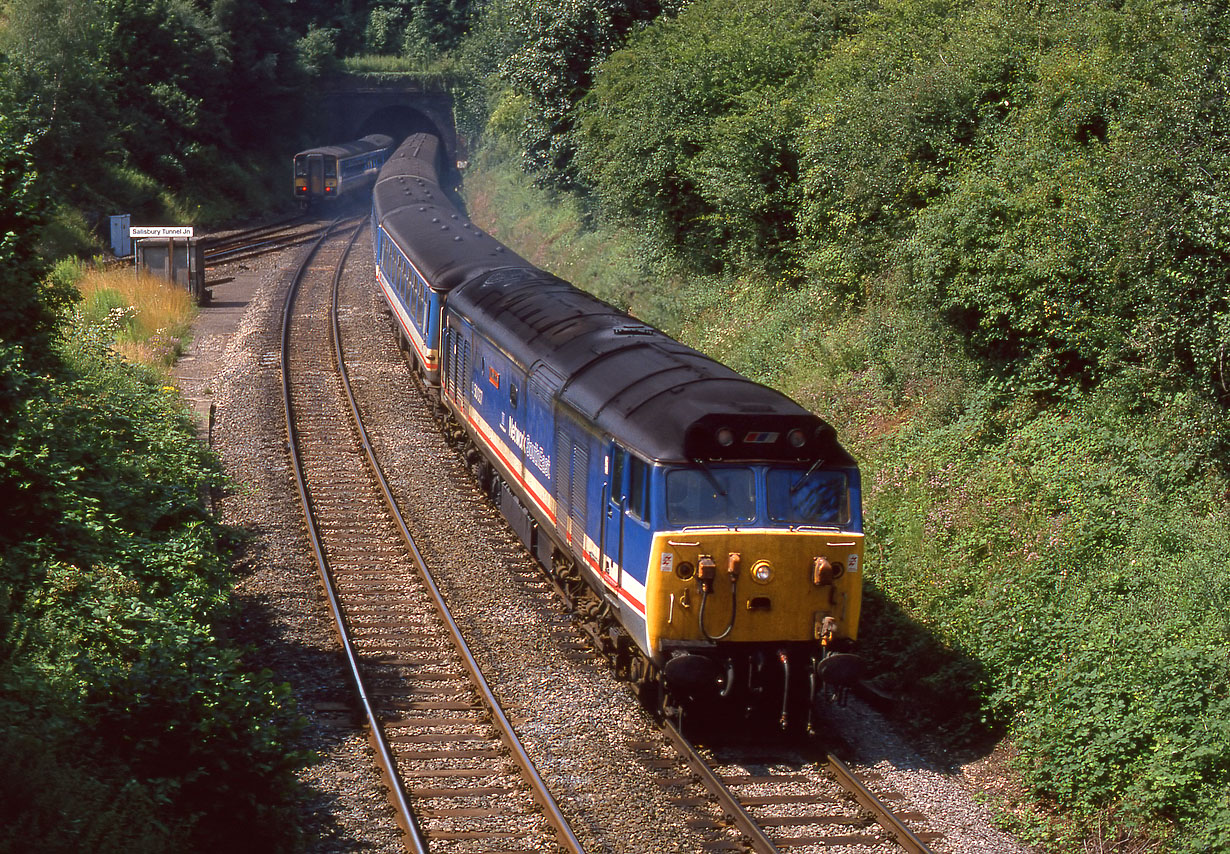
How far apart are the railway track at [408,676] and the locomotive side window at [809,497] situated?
9.99ft

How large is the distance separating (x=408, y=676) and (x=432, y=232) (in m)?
15.7

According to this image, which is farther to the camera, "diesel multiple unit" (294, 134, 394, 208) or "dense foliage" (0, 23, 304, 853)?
"diesel multiple unit" (294, 134, 394, 208)

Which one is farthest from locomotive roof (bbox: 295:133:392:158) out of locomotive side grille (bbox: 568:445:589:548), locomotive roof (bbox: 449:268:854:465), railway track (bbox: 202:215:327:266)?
locomotive side grille (bbox: 568:445:589:548)

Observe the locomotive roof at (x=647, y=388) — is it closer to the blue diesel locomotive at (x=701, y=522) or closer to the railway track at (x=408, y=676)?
the blue diesel locomotive at (x=701, y=522)

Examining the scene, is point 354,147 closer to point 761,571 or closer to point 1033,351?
point 1033,351

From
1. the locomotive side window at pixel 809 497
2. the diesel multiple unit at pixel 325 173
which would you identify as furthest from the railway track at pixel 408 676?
the diesel multiple unit at pixel 325 173

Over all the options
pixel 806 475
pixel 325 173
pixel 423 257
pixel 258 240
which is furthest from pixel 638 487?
pixel 325 173

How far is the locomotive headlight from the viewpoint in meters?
9.98

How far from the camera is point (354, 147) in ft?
197

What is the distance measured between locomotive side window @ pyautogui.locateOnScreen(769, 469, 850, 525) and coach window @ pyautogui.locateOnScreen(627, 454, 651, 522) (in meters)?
1.08

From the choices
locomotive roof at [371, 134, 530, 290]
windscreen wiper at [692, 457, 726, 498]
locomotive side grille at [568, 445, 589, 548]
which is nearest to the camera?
windscreen wiper at [692, 457, 726, 498]

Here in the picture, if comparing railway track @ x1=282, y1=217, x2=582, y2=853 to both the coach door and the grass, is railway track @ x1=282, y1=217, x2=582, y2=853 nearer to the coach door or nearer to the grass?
the grass

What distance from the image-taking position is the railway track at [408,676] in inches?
359

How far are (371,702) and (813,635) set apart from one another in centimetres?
417
